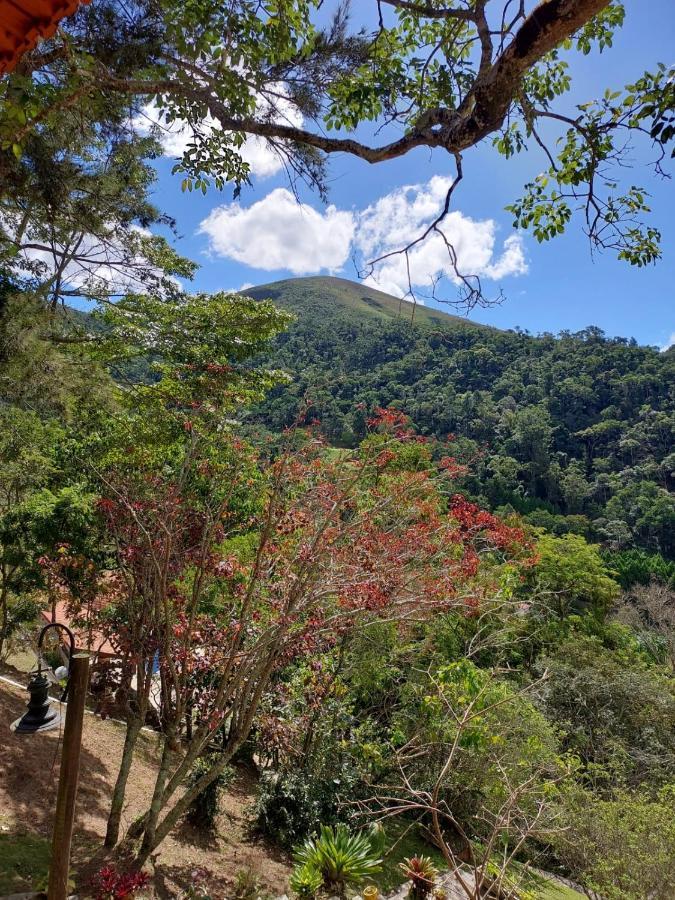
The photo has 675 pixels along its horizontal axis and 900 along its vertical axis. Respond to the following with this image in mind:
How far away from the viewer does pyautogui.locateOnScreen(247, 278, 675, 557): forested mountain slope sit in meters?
49.0

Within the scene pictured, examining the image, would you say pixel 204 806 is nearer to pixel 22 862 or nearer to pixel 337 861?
pixel 337 861

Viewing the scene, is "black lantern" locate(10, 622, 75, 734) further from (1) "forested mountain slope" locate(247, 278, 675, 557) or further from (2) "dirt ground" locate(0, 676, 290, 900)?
(1) "forested mountain slope" locate(247, 278, 675, 557)

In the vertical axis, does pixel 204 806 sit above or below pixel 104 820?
above

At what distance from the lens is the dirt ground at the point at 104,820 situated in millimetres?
4496

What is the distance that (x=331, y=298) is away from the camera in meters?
128

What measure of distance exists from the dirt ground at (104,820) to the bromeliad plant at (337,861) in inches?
16.2

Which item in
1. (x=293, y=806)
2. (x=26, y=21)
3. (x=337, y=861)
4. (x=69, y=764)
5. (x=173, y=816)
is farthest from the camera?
(x=293, y=806)

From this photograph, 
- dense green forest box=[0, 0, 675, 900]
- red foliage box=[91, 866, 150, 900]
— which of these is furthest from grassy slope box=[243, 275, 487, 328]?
red foliage box=[91, 866, 150, 900]

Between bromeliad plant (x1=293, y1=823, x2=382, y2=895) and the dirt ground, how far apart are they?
412 mm

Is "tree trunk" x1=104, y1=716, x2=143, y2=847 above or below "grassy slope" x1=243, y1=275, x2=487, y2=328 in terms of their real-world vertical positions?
below

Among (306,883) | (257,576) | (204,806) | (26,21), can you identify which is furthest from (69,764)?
(204,806)

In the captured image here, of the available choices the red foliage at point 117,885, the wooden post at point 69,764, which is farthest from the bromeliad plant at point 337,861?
the wooden post at point 69,764

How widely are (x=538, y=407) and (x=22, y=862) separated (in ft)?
229

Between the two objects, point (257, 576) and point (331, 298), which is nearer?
point (257, 576)
